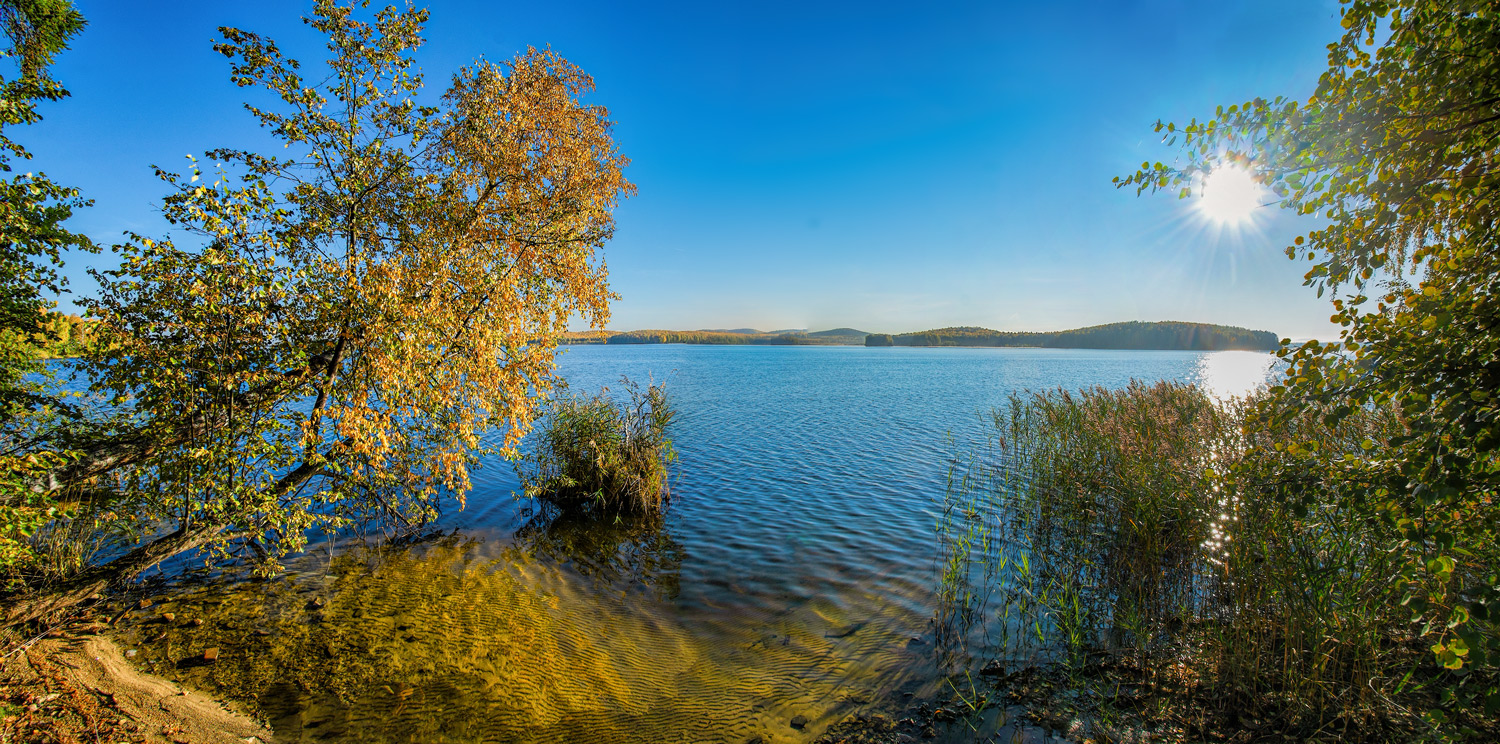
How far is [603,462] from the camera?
13.4 meters

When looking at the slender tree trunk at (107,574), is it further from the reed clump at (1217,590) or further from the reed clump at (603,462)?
the reed clump at (1217,590)

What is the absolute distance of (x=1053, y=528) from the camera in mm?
11453

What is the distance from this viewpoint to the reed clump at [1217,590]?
192 inches

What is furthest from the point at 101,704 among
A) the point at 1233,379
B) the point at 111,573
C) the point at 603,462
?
the point at 1233,379

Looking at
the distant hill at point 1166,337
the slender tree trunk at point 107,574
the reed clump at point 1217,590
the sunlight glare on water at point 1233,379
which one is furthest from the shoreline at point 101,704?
the distant hill at point 1166,337

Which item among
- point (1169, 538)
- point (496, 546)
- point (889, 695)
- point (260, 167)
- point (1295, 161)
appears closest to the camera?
point (1295, 161)

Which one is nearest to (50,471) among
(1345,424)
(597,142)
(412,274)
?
(412,274)

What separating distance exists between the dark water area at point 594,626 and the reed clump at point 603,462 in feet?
2.29

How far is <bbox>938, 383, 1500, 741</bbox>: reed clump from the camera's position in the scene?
487 centimetres

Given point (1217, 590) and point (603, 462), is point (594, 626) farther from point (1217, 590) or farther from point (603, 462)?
point (1217, 590)

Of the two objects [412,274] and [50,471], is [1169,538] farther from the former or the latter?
[50,471]

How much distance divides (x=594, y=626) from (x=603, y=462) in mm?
5463

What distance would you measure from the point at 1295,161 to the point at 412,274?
1049 cm

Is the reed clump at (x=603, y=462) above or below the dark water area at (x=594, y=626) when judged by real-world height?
above
